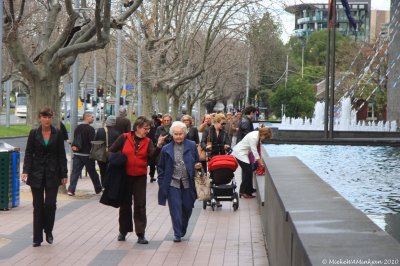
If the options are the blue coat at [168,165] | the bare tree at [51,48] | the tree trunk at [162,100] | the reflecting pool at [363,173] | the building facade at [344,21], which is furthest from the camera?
the building facade at [344,21]

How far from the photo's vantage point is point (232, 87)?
87062 mm

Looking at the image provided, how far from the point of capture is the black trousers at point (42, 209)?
34.9 feet

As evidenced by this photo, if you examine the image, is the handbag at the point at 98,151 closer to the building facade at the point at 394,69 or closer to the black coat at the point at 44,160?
the black coat at the point at 44,160

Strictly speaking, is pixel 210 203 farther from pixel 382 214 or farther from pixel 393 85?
pixel 393 85

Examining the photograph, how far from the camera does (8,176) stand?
46.8 feet

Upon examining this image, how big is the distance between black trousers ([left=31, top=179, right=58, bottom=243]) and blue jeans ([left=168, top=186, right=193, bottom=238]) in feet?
4.84

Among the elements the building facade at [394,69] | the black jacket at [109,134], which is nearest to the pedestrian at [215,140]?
the black jacket at [109,134]

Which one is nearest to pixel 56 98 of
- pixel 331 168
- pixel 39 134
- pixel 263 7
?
pixel 331 168

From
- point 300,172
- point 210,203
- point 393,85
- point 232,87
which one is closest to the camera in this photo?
point 300,172

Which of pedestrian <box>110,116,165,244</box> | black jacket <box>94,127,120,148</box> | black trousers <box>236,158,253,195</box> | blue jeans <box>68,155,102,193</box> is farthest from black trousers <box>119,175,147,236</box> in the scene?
blue jeans <box>68,155,102,193</box>

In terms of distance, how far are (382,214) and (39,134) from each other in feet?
14.0

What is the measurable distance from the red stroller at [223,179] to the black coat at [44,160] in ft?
15.0

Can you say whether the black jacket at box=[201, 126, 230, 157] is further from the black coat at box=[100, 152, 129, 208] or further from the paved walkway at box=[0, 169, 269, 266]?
the black coat at box=[100, 152, 129, 208]

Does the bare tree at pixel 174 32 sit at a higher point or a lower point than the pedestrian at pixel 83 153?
higher
